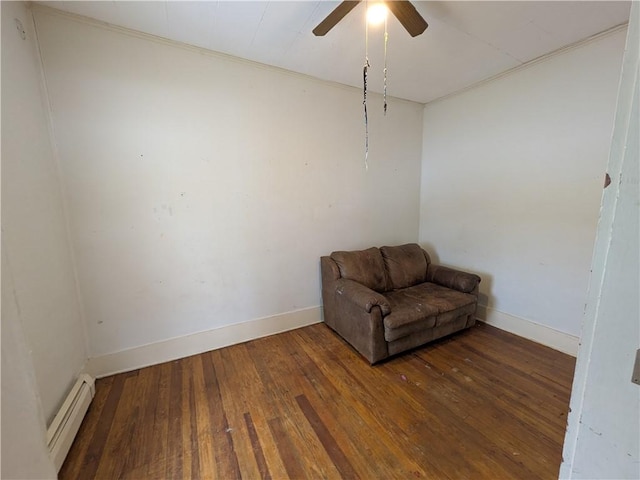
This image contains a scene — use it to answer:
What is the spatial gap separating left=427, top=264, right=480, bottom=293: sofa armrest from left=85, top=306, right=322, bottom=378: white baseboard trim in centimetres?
139

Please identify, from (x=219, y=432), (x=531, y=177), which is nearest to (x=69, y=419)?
(x=219, y=432)

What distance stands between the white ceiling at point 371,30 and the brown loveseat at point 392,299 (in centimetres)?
187

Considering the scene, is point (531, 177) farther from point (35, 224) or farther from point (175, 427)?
point (35, 224)

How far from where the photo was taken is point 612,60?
1939 mm

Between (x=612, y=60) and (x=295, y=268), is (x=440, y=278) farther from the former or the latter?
(x=612, y=60)

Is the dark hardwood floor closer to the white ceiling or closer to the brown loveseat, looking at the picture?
the brown loveseat

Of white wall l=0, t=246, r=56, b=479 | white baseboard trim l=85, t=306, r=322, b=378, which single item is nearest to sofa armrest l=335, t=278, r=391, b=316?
white baseboard trim l=85, t=306, r=322, b=378

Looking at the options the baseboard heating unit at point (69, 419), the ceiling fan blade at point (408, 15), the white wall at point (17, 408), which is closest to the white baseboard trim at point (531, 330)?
the ceiling fan blade at point (408, 15)

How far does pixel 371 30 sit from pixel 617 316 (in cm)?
218

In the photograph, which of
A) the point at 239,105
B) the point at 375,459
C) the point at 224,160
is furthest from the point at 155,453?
the point at 239,105

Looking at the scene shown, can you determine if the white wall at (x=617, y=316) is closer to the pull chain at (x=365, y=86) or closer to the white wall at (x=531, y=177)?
the pull chain at (x=365, y=86)

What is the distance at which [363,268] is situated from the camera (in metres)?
2.74

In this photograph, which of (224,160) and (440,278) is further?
(440,278)

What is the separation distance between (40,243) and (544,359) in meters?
→ 3.81
